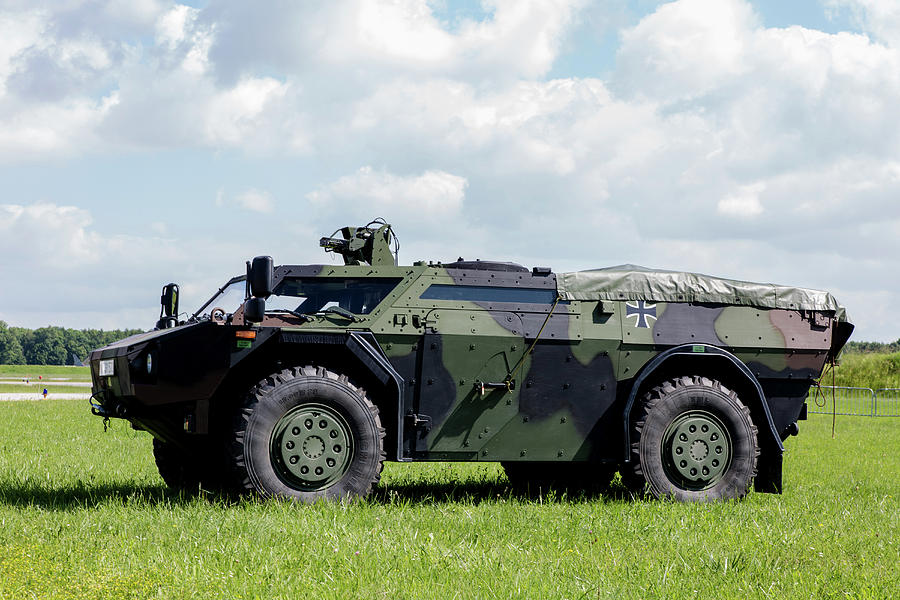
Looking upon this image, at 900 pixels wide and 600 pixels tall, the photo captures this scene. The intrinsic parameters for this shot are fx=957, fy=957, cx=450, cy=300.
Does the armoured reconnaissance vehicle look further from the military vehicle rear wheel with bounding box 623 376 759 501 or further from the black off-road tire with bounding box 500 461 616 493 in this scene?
the black off-road tire with bounding box 500 461 616 493

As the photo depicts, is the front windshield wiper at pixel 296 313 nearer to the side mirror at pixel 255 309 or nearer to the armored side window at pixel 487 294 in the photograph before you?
the side mirror at pixel 255 309

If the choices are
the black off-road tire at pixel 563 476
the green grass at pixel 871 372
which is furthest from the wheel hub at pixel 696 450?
the green grass at pixel 871 372

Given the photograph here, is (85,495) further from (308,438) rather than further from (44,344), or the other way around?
(44,344)

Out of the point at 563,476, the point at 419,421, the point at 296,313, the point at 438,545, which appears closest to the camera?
the point at 438,545

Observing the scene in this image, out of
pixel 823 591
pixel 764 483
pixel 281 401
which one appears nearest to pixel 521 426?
pixel 281 401

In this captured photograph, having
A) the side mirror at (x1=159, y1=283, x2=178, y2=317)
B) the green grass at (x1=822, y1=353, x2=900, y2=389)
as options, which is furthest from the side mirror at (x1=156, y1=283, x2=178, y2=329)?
the green grass at (x1=822, y1=353, x2=900, y2=389)

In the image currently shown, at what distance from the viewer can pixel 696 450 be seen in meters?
8.53

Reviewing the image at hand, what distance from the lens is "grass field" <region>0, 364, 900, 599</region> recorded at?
5.04 meters

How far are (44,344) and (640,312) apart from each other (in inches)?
3742

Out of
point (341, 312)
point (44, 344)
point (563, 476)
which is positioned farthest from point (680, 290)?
point (44, 344)

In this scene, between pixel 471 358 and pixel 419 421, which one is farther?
pixel 471 358

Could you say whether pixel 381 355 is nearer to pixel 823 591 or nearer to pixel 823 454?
pixel 823 591

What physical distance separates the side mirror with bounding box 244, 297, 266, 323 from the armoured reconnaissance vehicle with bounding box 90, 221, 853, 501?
12 millimetres

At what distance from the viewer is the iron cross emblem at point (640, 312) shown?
28.1 ft
